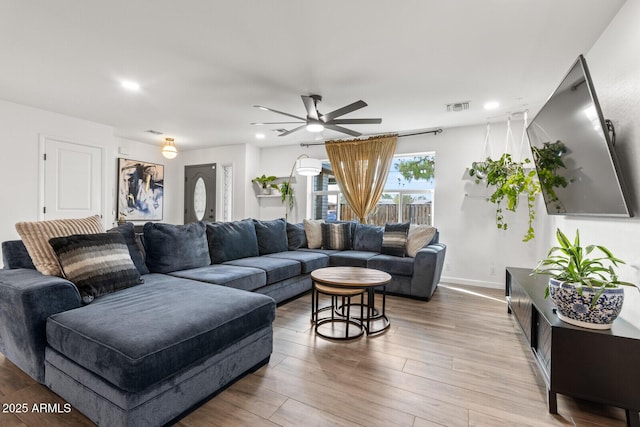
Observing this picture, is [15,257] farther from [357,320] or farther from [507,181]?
[507,181]

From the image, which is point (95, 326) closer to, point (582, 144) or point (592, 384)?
point (592, 384)

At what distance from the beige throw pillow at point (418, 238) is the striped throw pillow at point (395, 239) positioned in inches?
2.6

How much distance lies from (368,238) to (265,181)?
2542 millimetres

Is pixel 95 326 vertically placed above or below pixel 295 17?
below

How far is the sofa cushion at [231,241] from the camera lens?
10.7 ft

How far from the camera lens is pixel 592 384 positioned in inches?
59.2

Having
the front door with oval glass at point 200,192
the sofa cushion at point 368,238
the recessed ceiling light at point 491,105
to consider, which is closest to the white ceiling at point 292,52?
the recessed ceiling light at point 491,105

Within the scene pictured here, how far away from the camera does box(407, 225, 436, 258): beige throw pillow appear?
3.84m

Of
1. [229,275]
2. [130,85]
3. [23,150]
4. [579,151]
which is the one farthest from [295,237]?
[23,150]

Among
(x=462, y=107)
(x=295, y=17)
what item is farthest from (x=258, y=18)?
(x=462, y=107)

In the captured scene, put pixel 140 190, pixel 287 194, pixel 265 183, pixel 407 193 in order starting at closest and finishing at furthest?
pixel 407 193, pixel 287 194, pixel 265 183, pixel 140 190

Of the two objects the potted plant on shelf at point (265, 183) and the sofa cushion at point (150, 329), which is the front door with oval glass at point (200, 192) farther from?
the sofa cushion at point (150, 329)

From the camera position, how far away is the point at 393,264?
3.71 meters

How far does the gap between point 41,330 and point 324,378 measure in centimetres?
158
